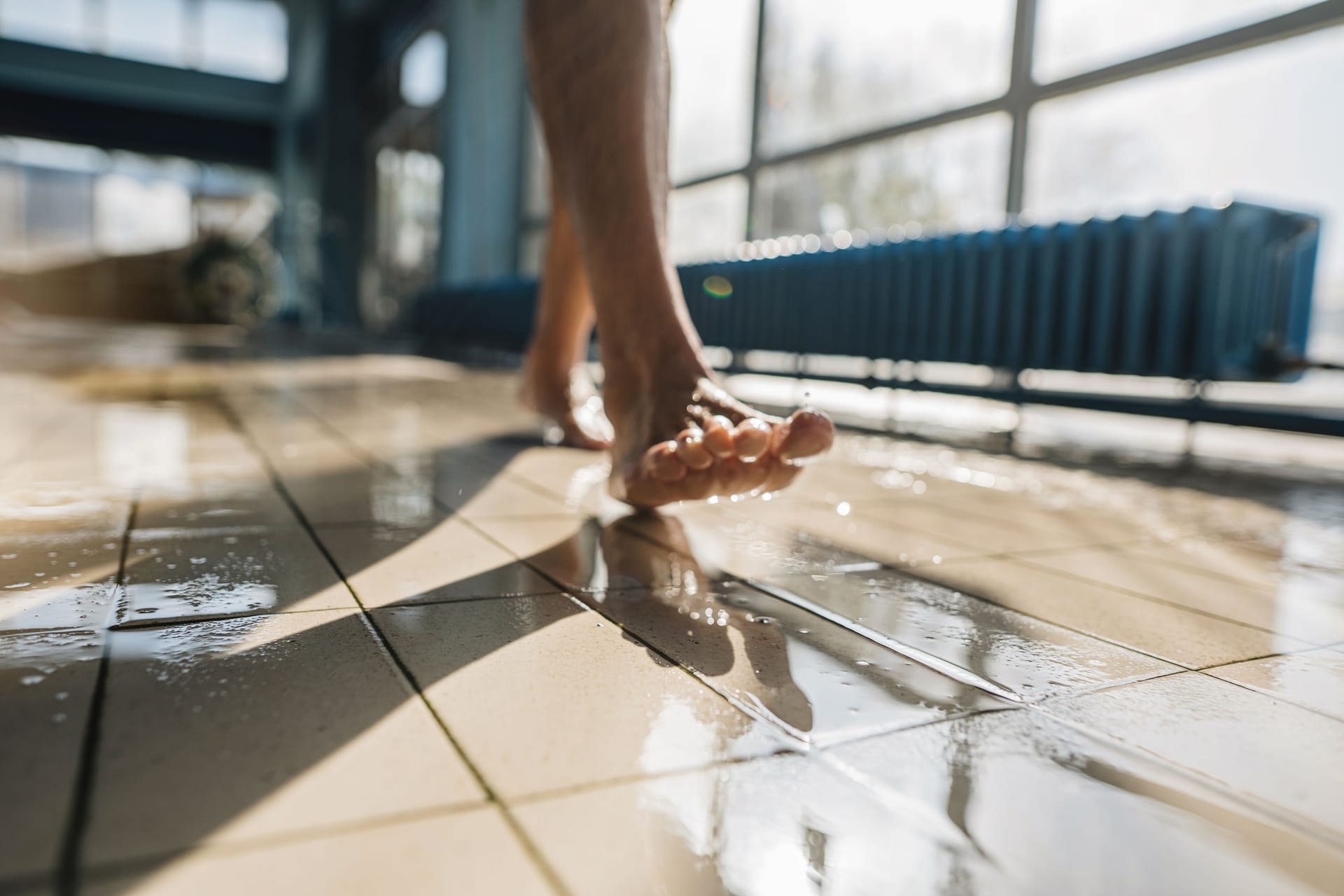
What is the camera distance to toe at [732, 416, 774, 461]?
0.94 m

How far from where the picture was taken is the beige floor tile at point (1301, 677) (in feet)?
2.15

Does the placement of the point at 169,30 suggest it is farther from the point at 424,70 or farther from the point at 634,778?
the point at 634,778

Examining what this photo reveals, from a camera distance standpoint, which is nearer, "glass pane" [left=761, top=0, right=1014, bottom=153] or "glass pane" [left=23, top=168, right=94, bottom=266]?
"glass pane" [left=761, top=0, right=1014, bottom=153]

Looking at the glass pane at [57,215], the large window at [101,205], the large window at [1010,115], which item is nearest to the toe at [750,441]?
the large window at [1010,115]

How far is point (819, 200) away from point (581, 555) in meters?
4.54

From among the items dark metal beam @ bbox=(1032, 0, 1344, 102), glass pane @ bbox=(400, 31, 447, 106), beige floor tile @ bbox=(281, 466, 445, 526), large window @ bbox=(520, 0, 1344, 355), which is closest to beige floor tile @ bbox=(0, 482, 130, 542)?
beige floor tile @ bbox=(281, 466, 445, 526)

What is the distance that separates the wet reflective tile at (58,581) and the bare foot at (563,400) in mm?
960

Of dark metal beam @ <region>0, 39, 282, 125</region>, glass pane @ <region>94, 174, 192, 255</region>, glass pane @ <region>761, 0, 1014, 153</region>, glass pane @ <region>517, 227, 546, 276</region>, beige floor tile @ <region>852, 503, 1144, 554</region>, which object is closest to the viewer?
beige floor tile @ <region>852, 503, 1144, 554</region>

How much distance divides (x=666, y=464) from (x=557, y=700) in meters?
0.42

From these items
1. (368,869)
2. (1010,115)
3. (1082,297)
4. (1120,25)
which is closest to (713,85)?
(1010,115)

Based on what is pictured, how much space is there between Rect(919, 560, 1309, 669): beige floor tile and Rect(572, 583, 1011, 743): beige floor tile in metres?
0.22

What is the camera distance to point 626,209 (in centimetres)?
111

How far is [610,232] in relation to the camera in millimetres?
1111

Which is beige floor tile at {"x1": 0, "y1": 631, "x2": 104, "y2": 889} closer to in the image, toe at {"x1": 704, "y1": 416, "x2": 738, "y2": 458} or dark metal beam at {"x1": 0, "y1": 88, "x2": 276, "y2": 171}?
toe at {"x1": 704, "y1": 416, "x2": 738, "y2": 458}
